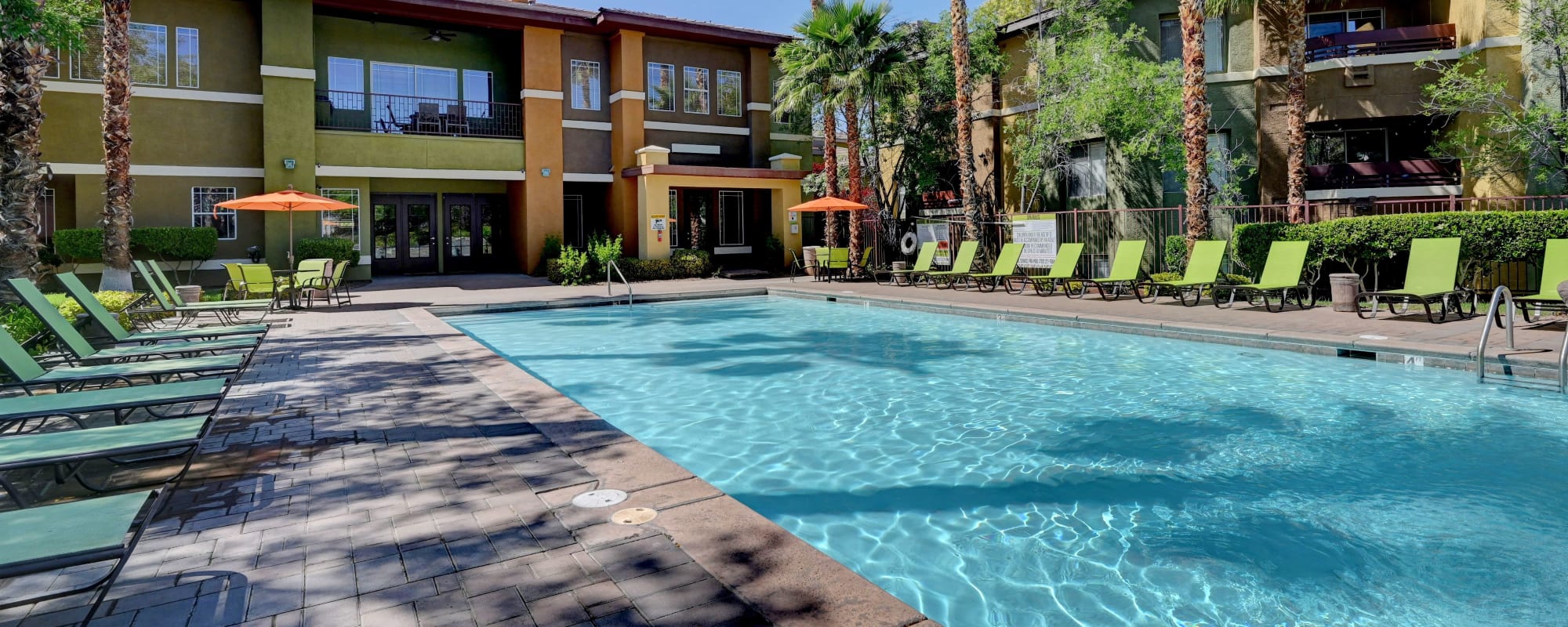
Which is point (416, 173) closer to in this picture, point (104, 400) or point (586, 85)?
point (586, 85)

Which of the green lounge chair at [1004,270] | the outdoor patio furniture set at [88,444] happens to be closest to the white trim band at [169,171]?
the outdoor patio furniture set at [88,444]

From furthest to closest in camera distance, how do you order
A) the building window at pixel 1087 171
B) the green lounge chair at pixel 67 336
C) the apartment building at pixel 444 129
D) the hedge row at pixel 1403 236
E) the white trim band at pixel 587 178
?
the white trim band at pixel 587 178 → the building window at pixel 1087 171 → the apartment building at pixel 444 129 → the hedge row at pixel 1403 236 → the green lounge chair at pixel 67 336

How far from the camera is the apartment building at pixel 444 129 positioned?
19469 mm

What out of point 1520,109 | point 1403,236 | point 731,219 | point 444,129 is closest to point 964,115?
point 1403,236

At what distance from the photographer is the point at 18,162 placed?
998 centimetres

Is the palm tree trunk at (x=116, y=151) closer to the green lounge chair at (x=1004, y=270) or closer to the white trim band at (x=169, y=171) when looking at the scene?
the white trim band at (x=169, y=171)

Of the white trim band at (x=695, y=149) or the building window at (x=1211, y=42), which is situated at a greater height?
the building window at (x=1211, y=42)

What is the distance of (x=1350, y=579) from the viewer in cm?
355

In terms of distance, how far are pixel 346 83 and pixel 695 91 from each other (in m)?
9.64

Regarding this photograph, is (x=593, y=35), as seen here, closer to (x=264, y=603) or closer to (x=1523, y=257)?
(x=1523, y=257)

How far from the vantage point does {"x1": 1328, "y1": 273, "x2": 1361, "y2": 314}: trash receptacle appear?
11609mm

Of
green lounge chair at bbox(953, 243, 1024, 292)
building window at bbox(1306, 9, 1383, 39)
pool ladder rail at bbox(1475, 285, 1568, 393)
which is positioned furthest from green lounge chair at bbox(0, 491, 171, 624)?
building window at bbox(1306, 9, 1383, 39)

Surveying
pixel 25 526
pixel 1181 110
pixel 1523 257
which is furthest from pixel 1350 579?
pixel 1181 110

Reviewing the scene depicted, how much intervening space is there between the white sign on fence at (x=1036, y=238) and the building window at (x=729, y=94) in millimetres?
10533
